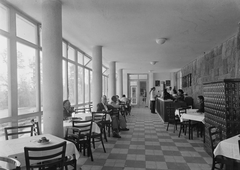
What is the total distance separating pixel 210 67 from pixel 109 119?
502cm

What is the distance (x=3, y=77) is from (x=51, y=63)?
4.10ft

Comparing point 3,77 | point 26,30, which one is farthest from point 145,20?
point 3,77

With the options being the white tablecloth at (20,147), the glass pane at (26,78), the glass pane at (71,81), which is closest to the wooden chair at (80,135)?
the white tablecloth at (20,147)

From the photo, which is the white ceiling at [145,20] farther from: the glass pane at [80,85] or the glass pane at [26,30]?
the glass pane at [80,85]

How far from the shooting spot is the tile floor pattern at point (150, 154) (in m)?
3.67

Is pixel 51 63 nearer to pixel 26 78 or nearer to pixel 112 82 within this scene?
pixel 26 78

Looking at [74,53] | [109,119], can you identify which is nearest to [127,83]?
[74,53]

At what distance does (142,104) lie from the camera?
19000 mm

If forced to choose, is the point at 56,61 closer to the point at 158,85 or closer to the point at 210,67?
the point at 210,67

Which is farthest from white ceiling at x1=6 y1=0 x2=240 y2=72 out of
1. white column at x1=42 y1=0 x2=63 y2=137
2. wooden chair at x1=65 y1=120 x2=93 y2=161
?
wooden chair at x1=65 y1=120 x2=93 y2=161

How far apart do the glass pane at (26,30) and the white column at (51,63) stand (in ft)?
3.87

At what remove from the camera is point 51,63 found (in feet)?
11.7

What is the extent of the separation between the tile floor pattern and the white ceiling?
3.32 metres

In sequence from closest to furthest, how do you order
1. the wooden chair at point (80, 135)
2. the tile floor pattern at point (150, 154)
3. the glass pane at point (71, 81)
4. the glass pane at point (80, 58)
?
the tile floor pattern at point (150, 154) → the wooden chair at point (80, 135) → the glass pane at point (71, 81) → the glass pane at point (80, 58)
